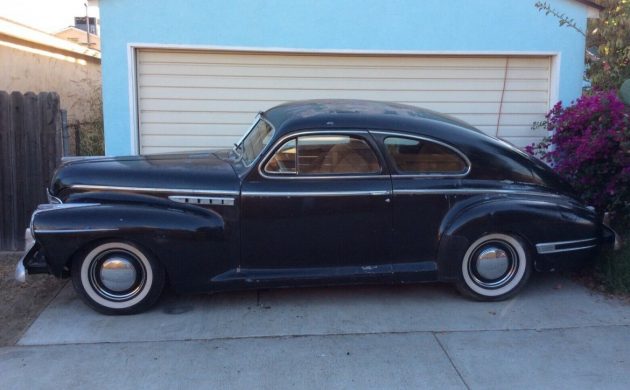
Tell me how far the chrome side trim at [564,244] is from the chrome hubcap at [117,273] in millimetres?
3379

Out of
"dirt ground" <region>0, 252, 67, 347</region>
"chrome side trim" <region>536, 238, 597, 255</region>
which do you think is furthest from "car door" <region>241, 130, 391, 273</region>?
"dirt ground" <region>0, 252, 67, 347</region>

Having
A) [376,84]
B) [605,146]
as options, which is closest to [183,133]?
[376,84]

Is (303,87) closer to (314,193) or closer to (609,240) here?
(314,193)

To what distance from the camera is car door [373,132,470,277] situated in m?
4.97

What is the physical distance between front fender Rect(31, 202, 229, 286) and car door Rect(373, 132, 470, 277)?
1446mm

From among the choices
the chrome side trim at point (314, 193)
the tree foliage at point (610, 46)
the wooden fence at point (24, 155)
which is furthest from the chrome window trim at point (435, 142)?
the tree foliage at point (610, 46)

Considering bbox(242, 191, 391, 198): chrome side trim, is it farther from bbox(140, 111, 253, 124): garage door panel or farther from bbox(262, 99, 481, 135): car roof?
bbox(140, 111, 253, 124): garage door panel

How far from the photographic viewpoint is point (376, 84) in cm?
752

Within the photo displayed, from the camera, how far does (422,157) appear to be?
5098 mm

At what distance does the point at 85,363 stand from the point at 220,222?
4.60 ft

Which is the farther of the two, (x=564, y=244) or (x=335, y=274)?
(x=564, y=244)

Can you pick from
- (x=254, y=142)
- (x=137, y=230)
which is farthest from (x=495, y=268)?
(x=137, y=230)

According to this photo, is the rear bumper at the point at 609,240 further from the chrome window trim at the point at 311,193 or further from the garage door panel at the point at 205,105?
the garage door panel at the point at 205,105

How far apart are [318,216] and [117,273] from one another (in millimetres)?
1653
